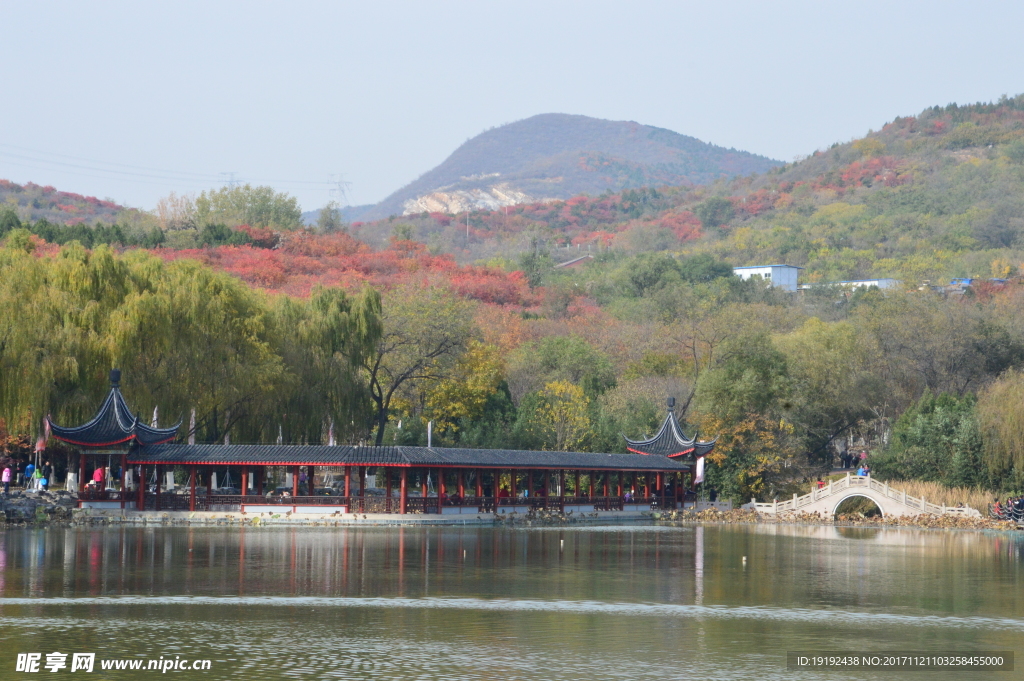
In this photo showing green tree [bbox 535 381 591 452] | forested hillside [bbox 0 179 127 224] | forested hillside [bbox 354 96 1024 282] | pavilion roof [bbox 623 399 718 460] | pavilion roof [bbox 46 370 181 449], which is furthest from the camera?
forested hillside [bbox 0 179 127 224]

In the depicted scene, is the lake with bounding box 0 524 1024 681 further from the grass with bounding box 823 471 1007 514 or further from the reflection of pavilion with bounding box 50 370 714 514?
the grass with bounding box 823 471 1007 514

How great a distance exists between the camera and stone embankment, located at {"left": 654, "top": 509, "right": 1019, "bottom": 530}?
5219 centimetres

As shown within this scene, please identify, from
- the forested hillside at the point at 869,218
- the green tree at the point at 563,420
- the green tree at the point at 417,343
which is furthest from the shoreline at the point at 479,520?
the forested hillside at the point at 869,218

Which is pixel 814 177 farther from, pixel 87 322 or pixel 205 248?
pixel 87 322

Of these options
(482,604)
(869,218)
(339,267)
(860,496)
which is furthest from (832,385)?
(869,218)

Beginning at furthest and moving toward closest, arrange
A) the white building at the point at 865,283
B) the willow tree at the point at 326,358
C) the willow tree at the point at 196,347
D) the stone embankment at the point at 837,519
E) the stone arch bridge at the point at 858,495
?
the white building at the point at 865,283 → the stone arch bridge at the point at 858,495 → the stone embankment at the point at 837,519 → the willow tree at the point at 326,358 → the willow tree at the point at 196,347

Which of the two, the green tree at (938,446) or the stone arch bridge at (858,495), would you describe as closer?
the stone arch bridge at (858,495)

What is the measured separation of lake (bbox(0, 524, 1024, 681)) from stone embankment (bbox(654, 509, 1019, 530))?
1172 centimetres

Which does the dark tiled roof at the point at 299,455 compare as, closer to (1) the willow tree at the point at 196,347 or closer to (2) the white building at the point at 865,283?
(1) the willow tree at the point at 196,347

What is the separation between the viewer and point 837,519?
56219mm

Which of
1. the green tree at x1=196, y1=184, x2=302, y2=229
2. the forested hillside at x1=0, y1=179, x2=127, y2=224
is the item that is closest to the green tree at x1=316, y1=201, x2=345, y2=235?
the green tree at x1=196, y1=184, x2=302, y2=229

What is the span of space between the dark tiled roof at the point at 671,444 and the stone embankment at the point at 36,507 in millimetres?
26754

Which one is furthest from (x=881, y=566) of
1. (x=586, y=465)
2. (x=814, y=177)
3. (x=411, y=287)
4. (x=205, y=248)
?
(x=814, y=177)

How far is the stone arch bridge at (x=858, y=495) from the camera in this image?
5403 centimetres
